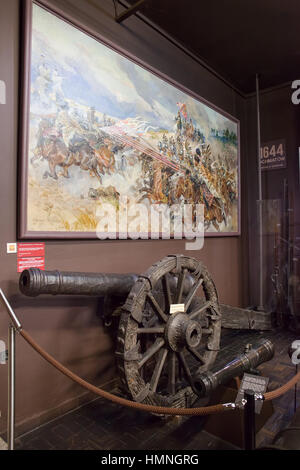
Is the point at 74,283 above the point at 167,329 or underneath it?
above

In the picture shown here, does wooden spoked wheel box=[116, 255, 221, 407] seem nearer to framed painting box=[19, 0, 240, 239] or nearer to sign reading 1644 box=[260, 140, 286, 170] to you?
framed painting box=[19, 0, 240, 239]

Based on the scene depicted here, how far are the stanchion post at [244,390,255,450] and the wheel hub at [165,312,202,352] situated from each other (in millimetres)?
1152

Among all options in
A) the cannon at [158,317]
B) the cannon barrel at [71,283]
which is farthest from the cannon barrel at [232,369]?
the cannon barrel at [71,283]

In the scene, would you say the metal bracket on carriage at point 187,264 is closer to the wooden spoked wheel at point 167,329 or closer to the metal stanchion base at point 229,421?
the wooden spoked wheel at point 167,329

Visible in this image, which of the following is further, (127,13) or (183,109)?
(183,109)

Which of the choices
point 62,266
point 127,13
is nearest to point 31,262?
point 62,266

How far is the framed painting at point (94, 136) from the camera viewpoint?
319cm

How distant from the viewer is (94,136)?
3.71 m

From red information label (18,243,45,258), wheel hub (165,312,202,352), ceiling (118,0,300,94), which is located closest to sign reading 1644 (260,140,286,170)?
ceiling (118,0,300,94)

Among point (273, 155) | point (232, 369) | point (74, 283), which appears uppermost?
point (273, 155)

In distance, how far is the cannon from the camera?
9.12 feet

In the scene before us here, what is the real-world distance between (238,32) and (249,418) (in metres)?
5.28

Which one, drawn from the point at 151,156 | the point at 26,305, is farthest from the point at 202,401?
the point at 151,156

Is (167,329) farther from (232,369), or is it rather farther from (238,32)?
(238,32)
